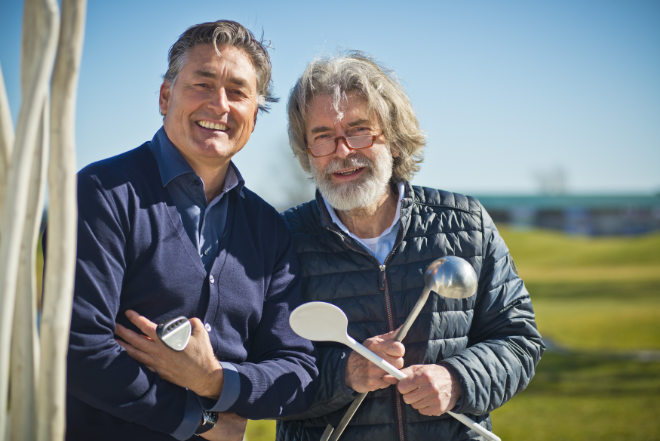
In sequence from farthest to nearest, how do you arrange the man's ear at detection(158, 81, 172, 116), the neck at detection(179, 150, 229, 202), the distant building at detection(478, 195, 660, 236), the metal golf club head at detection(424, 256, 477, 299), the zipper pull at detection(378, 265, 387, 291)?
the distant building at detection(478, 195, 660, 236) → the zipper pull at detection(378, 265, 387, 291) → the man's ear at detection(158, 81, 172, 116) → the neck at detection(179, 150, 229, 202) → the metal golf club head at detection(424, 256, 477, 299)

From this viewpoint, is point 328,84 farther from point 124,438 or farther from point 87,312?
point 124,438

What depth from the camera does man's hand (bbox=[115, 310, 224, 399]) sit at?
81.9 inches

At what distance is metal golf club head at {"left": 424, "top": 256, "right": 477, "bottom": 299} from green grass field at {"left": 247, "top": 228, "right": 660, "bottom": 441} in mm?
5443

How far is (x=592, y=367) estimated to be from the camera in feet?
35.7

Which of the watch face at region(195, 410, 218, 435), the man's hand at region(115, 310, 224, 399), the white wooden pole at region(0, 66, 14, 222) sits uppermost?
the white wooden pole at region(0, 66, 14, 222)

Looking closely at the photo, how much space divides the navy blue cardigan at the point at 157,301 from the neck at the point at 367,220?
1.67 feet

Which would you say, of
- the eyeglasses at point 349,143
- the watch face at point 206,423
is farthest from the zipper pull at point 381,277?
the watch face at point 206,423

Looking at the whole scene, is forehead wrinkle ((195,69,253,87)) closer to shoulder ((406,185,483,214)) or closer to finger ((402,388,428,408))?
shoulder ((406,185,483,214))

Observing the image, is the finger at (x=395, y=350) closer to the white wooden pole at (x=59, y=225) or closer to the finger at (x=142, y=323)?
the finger at (x=142, y=323)

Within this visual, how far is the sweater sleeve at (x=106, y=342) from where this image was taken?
1906 millimetres

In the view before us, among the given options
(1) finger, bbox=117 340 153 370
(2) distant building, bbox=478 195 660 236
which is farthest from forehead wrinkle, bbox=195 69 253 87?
(2) distant building, bbox=478 195 660 236

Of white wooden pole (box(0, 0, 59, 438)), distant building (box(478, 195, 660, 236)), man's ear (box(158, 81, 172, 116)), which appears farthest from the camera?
distant building (box(478, 195, 660, 236))

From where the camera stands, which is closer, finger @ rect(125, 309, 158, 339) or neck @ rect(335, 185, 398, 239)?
finger @ rect(125, 309, 158, 339)

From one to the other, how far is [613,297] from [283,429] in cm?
2293
